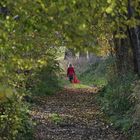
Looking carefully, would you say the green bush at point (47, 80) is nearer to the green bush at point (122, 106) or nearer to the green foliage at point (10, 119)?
the green bush at point (122, 106)

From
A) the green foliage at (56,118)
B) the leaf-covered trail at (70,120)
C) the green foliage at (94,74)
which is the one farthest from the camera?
the green foliage at (94,74)

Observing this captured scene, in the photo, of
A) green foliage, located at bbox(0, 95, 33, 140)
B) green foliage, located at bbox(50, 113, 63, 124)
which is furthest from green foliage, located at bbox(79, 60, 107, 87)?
green foliage, located at bbox(0, 95, 33, 140)

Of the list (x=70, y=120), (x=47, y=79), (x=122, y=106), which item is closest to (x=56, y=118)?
(x=70, y=120)

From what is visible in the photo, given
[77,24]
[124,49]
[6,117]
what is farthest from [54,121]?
[77,24]

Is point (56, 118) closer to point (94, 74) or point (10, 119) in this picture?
point (10, 119)

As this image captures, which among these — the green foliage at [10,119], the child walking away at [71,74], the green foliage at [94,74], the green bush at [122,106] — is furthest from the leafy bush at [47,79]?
the green foliage at [10,119]

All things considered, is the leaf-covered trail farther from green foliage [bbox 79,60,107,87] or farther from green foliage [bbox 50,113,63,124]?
green foliage [bbox 79,60,107,87]

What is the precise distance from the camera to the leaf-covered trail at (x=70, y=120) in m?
12.6

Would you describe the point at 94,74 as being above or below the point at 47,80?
below

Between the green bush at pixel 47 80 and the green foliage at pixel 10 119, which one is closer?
the green foliage at pixel 10 119

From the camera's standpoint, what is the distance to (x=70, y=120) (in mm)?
15102

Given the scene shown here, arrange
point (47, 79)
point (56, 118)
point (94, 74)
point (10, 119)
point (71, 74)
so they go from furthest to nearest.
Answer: point (94, 74), point (71, 74), point (47, 79), point (56, 118), point (10, 119)

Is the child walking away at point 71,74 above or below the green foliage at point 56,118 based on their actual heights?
above

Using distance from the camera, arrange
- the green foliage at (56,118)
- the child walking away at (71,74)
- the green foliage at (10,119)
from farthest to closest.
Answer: the child walking away at (71,74) < the green foliage at (56,118) < the green foliage at (10,119)
